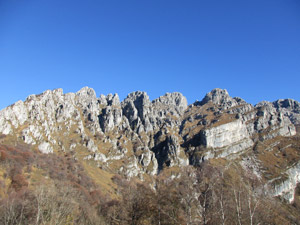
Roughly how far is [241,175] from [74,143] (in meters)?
191

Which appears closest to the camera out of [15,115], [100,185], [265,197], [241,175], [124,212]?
[265,197]

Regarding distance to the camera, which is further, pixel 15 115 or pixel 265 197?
pixel 15 115

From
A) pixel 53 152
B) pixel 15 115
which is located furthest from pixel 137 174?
pixel 15 115

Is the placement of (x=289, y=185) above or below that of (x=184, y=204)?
above

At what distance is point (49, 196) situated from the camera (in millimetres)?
35844

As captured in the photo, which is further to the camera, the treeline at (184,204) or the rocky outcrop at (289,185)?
the rocky outcrop at (289,185)

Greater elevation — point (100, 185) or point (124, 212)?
point (100, 185)

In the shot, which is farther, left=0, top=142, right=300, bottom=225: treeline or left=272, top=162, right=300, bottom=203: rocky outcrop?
left=272, top=162, right=300, bottom=203: rocky outcrop

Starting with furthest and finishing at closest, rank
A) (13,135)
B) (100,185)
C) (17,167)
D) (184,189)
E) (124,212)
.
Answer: (13,135), (100,185), (17,167), (124,212), (184,189)

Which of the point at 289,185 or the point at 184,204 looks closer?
the point at 184,204

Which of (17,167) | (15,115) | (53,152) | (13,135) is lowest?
(17,167)

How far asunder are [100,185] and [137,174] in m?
57.9

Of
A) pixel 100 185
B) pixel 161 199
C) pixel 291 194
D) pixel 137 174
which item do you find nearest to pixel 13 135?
pixel 100 185

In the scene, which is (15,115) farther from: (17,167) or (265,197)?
(265,197)
